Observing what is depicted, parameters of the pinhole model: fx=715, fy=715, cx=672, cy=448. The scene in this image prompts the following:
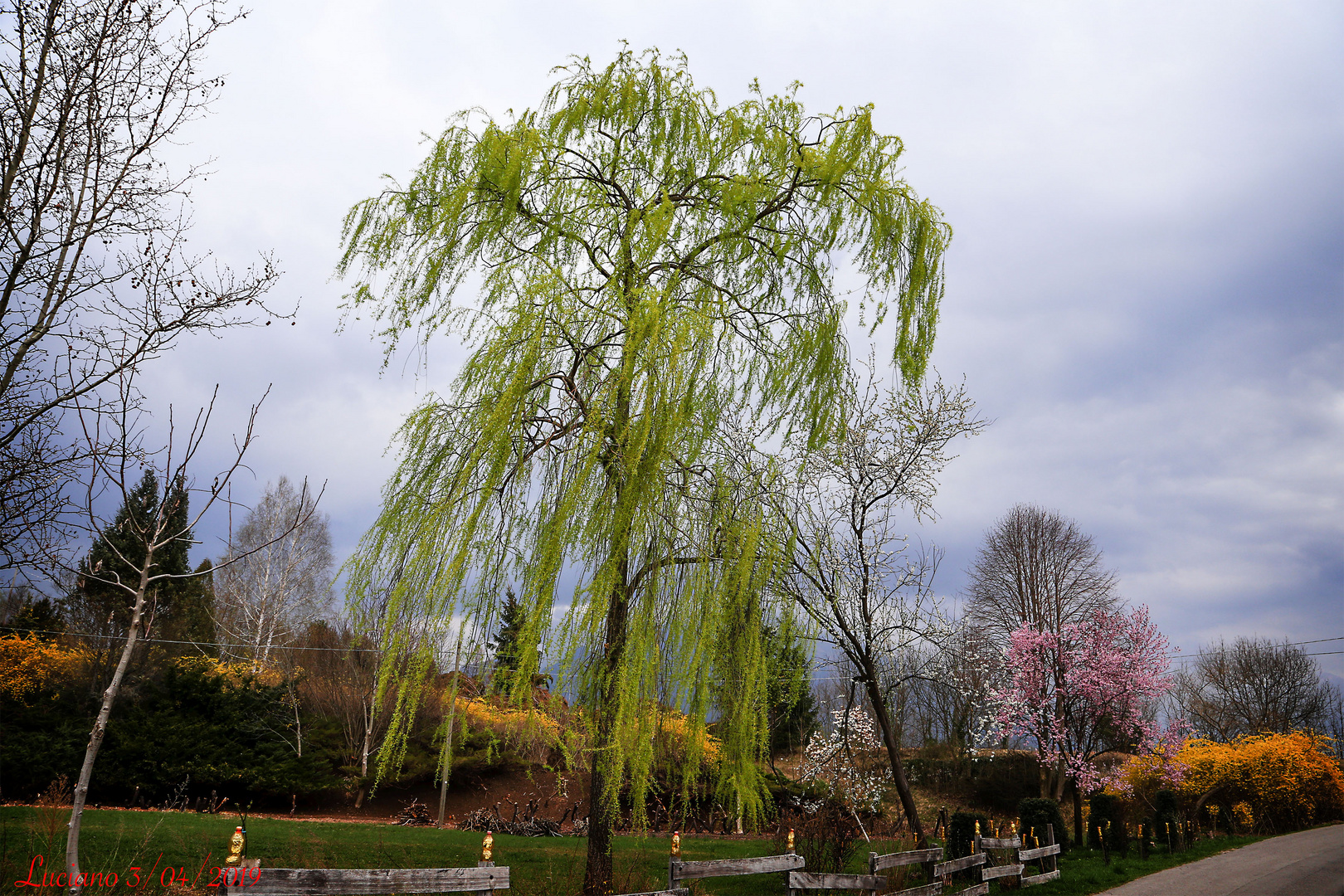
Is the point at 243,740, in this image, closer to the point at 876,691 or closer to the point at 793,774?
the point at 793,774

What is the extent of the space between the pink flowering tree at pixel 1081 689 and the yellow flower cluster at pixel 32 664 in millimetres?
21309

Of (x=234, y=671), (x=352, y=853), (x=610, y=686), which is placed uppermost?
(x=610, y=686)

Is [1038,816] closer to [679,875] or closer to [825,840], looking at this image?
[825,840]

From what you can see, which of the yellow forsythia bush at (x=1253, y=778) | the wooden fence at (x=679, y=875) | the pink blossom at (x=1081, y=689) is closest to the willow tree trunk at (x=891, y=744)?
the wooden fence at (x=679, y=875)

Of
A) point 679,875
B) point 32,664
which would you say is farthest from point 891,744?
point 32,664

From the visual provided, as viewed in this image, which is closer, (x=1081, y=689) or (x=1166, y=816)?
(x=1166, y=816)

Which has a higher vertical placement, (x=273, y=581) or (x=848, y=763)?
(x=273, y=581)

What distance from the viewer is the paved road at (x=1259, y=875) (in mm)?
8805

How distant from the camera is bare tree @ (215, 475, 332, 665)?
21.8 m

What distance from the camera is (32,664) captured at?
16.4 metres

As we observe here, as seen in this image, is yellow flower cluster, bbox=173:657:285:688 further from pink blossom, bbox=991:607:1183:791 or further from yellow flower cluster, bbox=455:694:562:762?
pink blossom, bbox=991:607:1183:791

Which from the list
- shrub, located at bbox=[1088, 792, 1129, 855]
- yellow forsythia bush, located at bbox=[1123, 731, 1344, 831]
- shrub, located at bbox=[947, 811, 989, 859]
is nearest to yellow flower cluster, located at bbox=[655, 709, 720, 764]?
shrub, located at bbox=[947, 811, 989, 859]

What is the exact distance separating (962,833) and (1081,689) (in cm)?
945

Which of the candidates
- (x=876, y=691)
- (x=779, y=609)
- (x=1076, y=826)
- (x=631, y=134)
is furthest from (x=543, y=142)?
(x=1076, y=826)
